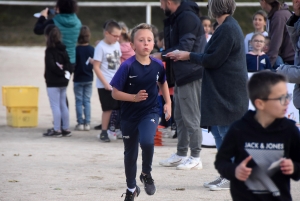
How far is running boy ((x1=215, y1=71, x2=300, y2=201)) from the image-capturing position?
372 centimetres

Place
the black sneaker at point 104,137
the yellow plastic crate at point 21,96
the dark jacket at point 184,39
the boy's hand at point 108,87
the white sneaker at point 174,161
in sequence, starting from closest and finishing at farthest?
1. the dark jacket at point 184,39
2. the white sneaker at point 174,161
3. the boy's hand at point 108,87
4. the black sneaker at point 104,137
5. the yellow plastic crate at point 21,96

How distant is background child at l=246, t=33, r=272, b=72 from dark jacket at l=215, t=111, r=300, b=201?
6045mm

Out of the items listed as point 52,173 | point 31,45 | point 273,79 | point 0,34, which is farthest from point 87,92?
point 0,34

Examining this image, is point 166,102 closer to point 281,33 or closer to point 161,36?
point 281,33

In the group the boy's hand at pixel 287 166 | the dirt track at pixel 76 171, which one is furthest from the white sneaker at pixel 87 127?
the boy's hand at pixel 287 166

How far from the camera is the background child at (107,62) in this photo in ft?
32.9

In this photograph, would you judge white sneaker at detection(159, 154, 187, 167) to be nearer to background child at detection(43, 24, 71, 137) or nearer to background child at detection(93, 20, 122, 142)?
background child at detection(93, 20, 122, 142)

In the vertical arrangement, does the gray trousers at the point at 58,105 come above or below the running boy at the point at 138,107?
below

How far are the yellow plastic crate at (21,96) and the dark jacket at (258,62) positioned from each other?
13.4ft

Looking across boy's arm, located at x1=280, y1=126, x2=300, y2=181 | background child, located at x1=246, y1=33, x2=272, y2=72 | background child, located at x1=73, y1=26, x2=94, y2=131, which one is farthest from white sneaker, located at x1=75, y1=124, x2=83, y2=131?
boy's arm, located at x1=280, y1=126, x2=300, y2=181

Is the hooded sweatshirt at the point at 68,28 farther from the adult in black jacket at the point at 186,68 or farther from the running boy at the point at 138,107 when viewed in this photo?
the running boy at the point at 138,107

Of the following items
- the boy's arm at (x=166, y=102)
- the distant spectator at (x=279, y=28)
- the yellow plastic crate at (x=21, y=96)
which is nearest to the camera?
the boy's arm at (x=166, y=102)

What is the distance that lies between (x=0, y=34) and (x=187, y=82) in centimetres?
2127

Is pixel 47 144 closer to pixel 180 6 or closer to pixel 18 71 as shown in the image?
pixel 180 6
